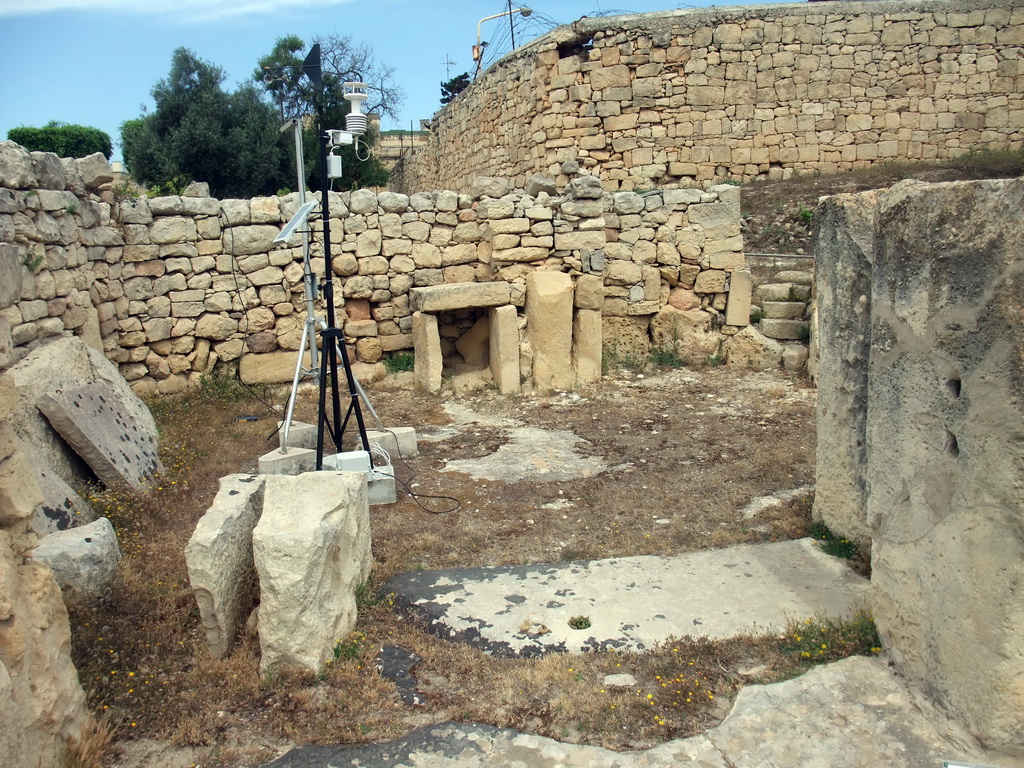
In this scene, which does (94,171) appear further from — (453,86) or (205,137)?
(453,86)

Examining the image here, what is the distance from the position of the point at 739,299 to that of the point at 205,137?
11589 millimetres

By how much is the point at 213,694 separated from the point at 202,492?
109 inches

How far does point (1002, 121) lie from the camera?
48.6ft

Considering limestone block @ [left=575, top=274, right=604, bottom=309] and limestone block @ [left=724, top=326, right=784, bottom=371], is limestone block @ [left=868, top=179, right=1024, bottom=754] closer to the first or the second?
limestone block @ [left=575, top=274, right=604, bottom=309]

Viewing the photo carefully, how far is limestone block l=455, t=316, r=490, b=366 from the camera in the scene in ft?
30.7

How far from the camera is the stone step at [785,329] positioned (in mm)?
9617

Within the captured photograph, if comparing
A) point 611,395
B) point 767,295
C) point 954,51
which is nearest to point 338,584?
point 611,395

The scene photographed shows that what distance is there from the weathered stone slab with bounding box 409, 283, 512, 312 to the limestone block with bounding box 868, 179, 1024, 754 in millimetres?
5576

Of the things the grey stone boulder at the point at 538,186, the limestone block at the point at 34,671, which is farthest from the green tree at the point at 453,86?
the limestone block at the point at 34,671

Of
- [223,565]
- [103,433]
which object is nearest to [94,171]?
[103,433]

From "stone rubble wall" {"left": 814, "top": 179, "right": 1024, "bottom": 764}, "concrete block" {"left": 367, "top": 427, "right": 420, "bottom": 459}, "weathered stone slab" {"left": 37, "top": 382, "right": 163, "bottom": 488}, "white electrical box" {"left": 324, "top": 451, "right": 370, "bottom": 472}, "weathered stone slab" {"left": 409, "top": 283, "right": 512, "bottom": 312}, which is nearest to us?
"stone rubble wall" {"left": 814, "top": 179, "right": 1024, "bottom": 764}

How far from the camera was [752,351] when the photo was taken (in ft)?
31.3

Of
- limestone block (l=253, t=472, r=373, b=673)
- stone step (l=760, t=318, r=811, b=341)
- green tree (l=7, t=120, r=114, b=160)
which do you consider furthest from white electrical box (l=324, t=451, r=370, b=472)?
green tree (l=7, t=120, r=114, b=160)

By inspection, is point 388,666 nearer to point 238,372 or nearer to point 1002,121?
point 238,372
